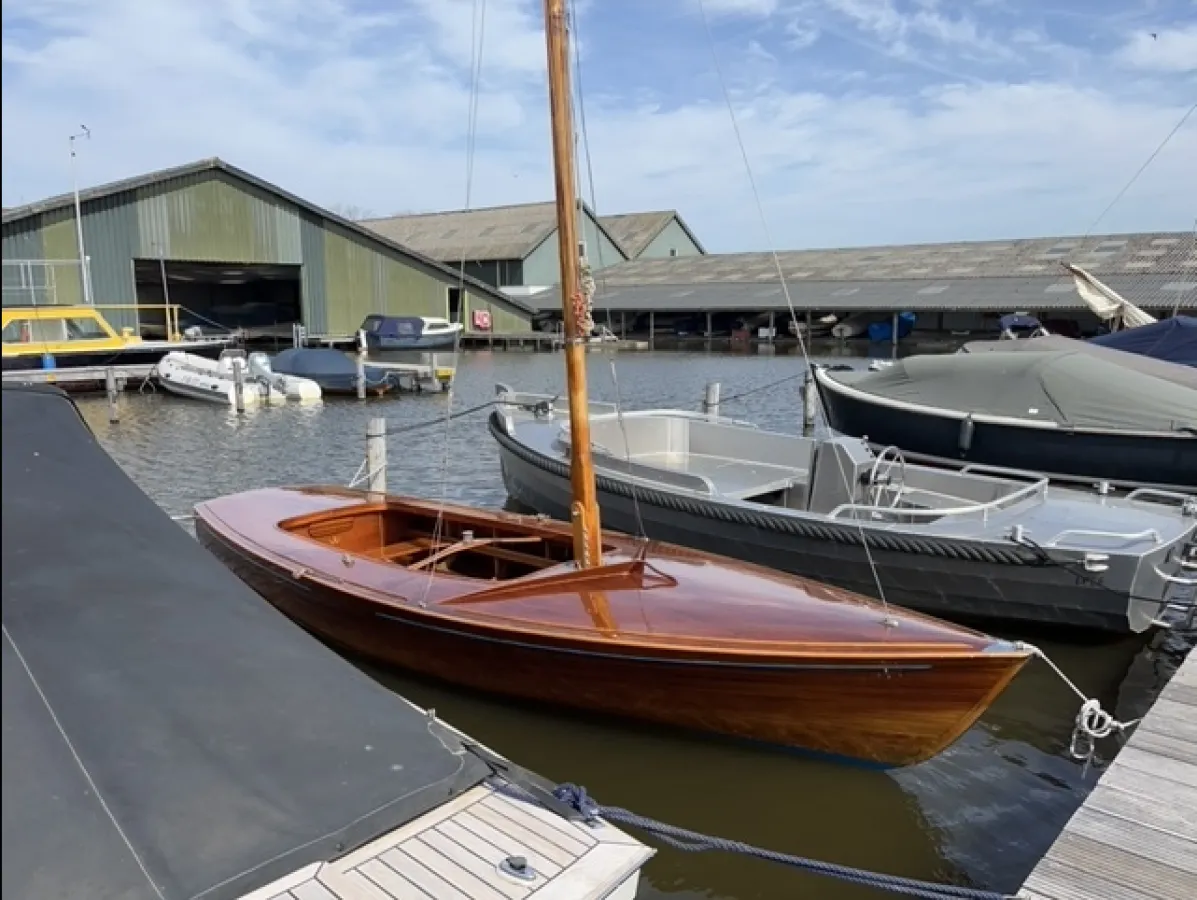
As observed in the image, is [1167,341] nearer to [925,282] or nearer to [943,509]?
[943,509]

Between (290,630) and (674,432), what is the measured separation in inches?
330

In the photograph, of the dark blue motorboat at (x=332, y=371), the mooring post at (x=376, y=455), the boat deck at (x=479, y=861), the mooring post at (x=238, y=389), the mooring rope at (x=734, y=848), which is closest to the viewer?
the boat deck at (x=479, y=861)

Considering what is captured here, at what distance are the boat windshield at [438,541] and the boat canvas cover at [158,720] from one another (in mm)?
3098

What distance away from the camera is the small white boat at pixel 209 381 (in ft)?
74.5

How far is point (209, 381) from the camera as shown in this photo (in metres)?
23.4

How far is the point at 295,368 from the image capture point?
25219 millimetres

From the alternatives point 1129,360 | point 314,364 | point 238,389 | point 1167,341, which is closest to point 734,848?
point 1129,360

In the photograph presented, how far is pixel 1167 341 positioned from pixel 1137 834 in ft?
42.8

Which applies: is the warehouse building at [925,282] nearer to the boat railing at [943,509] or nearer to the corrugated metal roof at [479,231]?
the corrugated metal roof at [479,231]

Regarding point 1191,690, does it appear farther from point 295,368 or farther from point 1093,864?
point 295,368

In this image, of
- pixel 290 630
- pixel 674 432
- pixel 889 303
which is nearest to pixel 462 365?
pixel 889 303

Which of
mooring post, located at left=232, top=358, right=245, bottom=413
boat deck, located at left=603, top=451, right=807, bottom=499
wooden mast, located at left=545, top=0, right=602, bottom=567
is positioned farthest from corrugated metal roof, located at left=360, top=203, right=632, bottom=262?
wooden mast, located at left=545, top=0, right=602, bottom=567

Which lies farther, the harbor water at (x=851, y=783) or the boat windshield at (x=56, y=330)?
the boat windshield at (x=56, y=330)

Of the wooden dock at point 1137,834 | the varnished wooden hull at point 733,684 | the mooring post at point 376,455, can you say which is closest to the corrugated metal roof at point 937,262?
the mooring post at point 376,455
